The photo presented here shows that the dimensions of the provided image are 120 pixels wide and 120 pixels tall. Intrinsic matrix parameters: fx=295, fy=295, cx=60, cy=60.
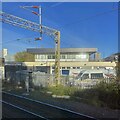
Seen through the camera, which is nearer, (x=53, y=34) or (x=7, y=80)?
(x=53, y=34)

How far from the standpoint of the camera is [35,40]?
90.7 feet

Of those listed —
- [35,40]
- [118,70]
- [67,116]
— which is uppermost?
[35,40]

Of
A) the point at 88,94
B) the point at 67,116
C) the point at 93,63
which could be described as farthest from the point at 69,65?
the point at 67,116

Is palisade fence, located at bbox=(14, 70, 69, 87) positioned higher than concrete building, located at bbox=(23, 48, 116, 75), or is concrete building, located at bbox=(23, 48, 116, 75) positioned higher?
concrete building, located at bbox=(23, 48, 116, 75)

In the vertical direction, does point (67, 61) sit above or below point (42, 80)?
above

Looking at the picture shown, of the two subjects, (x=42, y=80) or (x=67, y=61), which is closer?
(x=42, y=80)

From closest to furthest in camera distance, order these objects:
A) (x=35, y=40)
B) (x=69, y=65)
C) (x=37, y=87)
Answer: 1. (x=37, y=87)
2. (x=35, y=40)
3. (x=69, y=65)

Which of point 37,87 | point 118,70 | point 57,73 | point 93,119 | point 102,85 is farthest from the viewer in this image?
point 57,73

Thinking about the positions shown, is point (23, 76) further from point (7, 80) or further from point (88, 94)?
point (88, 94)

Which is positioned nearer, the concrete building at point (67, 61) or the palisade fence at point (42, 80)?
the palisade fence at point (42, 80)

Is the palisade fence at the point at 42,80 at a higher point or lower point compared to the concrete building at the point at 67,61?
lower

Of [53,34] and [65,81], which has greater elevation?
[53,34]

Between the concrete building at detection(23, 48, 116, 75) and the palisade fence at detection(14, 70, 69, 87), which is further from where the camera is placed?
the concrete building at detection(23, 48, 116, 75)

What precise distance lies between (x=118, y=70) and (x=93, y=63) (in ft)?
153
